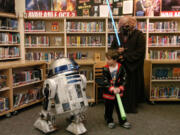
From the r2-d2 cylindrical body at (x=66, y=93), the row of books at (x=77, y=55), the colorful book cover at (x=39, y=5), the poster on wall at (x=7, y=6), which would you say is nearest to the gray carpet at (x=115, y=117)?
the r2-d2 cylindrical body at (x=66, y=93)

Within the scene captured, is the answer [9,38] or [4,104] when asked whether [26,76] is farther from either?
[9,38]

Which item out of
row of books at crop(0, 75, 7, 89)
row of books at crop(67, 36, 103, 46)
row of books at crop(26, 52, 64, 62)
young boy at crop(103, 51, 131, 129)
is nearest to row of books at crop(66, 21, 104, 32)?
row of books at crop(67, 36, 103, 46)

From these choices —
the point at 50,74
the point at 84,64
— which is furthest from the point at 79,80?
the point at 84,64

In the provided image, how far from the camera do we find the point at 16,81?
121 inches

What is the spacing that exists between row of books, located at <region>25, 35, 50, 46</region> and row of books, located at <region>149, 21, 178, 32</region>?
2533mm

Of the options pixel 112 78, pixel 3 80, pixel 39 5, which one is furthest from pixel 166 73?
pixel 39 5

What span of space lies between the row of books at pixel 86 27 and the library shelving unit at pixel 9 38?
1253 mm

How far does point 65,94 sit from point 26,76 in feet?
4.59

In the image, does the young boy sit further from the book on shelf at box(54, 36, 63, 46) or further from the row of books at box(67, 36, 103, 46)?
the book on shelf at box(54, 36, 63, 46)

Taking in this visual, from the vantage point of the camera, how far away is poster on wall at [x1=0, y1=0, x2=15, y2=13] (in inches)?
164

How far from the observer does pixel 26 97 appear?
3.24 meters

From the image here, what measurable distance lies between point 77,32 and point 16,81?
1966 mm

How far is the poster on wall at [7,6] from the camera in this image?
13.6ft

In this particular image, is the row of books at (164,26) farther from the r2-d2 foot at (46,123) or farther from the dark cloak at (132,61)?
the r2-d2 foot at (46,123)
